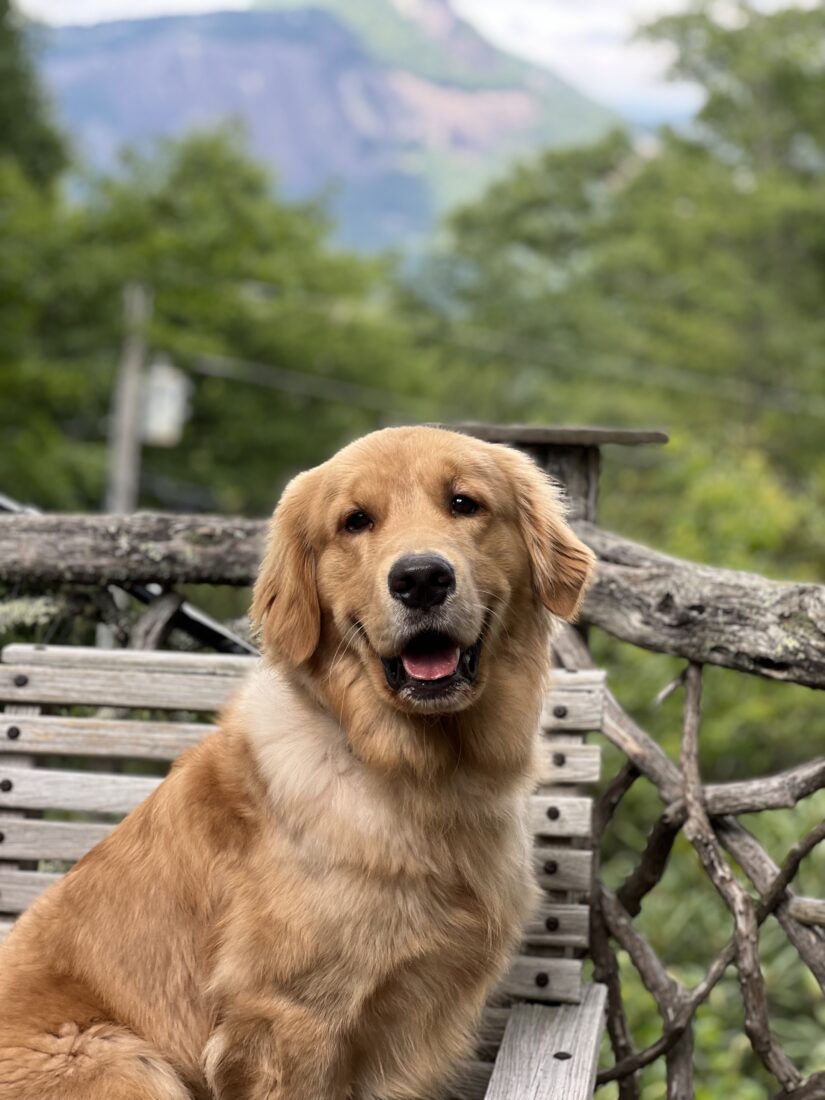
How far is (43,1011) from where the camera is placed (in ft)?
8.30

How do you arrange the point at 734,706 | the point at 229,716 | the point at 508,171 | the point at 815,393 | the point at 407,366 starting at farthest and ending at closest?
the point at 508,171
the point at 407,366
the point at 815,393
the point at 734,706
the point at 229,716

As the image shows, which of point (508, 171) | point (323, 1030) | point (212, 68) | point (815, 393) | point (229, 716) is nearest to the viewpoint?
Answer: point (323, 1030)

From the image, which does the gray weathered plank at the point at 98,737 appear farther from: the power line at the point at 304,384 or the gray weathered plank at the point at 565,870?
the power line at the point at 304,384

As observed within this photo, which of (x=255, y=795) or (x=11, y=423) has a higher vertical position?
(x=255, y=795)

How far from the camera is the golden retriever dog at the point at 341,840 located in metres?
2.49

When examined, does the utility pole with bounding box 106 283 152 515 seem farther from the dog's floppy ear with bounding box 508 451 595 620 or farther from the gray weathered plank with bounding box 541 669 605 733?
the dog's floppy ear with bounding box 508 451 595 620

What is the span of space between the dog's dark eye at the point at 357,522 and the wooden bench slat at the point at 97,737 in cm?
94

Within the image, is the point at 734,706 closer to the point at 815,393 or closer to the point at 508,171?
the point at 815,393

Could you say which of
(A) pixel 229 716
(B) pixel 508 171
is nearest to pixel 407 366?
(B) pixel 508 171

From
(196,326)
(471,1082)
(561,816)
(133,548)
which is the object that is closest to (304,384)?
(196,326)

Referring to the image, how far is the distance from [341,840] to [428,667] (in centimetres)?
37

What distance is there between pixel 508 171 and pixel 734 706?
38.5 meters

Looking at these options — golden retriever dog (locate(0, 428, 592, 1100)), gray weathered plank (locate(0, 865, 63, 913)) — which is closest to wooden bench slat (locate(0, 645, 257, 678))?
gray weathered plank (locate(0, 865, 63, 913))

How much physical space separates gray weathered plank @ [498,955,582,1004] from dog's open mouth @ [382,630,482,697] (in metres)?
0.86
